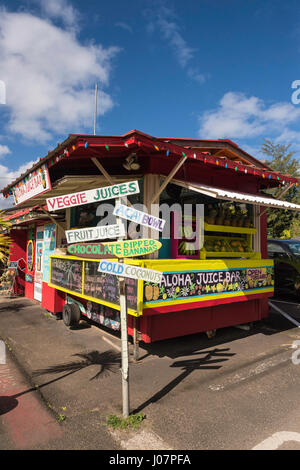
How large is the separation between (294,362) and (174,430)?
111 inches

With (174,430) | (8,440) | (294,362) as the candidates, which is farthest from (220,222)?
(8,440)

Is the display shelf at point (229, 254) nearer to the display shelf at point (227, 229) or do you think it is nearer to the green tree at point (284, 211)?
the display shelf at point (227, 229)

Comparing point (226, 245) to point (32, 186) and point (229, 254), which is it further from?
point (32, 186)

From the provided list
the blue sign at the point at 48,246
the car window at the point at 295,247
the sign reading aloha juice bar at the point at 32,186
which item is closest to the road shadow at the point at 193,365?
the sign reading aloha juice bar at the point at 32,186

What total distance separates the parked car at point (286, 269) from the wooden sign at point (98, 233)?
24.4 ft

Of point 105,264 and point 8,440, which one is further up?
point 105,264

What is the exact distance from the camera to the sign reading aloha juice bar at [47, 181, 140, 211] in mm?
3139

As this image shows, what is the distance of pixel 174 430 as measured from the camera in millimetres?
2891

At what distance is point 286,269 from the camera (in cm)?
987

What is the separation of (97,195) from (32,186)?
2.96 metres

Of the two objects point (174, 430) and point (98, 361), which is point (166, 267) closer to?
point (98, 361)

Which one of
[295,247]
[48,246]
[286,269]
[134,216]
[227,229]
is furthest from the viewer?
[295,247]

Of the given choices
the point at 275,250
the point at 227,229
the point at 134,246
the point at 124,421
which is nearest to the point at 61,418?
the point at 124,421

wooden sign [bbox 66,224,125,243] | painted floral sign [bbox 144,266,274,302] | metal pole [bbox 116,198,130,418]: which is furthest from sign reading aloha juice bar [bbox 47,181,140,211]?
painted floral sign [bbox 144,266,274,302]
